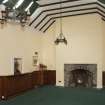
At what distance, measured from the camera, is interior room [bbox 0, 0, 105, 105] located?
8719 millimetres

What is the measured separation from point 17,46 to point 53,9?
2639 millimetres

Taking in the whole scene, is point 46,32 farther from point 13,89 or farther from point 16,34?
point 13,89

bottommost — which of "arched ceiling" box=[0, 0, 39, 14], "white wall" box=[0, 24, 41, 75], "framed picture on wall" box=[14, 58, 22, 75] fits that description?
"framed picture on wall" box=[14, 58, 22, 75]

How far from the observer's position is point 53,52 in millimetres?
12523

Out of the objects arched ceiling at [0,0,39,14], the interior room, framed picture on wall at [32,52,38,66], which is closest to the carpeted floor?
the interior room

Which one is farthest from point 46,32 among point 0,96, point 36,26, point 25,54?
point 0,96

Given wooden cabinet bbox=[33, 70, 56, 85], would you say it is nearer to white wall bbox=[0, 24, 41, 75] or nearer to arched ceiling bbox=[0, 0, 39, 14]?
white wall bbox=[0, 24, 41, 75]

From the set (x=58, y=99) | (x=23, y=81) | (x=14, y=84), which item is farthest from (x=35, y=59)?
(x=58, y=99)

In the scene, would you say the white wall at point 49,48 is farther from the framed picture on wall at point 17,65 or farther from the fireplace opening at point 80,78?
the framed picture on wall at point 17,65

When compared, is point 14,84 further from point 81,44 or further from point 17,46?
point 81,44

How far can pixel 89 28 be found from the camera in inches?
444

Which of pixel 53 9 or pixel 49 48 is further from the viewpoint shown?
pixel 49 48

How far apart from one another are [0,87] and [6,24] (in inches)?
109

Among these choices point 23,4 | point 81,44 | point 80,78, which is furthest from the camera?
point 80,78
